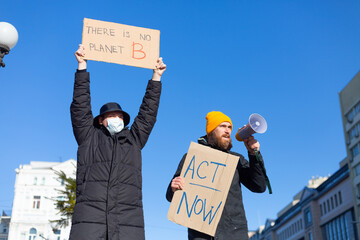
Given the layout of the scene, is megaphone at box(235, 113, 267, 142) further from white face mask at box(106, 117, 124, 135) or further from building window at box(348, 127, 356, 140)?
building window at box(348, 127, 356, 140)

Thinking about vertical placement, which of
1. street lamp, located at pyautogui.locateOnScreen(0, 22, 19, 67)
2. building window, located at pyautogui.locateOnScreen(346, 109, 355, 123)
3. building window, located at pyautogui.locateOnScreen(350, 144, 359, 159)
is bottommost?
street lamp, located at pyautogui.locateOnScreen(0, 22, 19, 67)

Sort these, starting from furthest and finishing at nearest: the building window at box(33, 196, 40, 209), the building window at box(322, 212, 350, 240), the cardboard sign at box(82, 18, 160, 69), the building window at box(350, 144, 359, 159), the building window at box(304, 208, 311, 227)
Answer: the building window at box(304, 208, 311, 227) < the building window at box(322, 212, 350, 240) < the building window at box(350, 144, 359, 159) < the building window at box(33, 196, 40, 209) < the cardboard sign at box(82, 18, 160, 69)

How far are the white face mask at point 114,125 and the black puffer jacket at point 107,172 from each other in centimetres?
5

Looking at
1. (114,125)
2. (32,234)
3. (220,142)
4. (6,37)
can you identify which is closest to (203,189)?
(220,142)

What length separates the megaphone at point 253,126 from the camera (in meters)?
4.88

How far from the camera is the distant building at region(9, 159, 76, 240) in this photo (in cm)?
5181

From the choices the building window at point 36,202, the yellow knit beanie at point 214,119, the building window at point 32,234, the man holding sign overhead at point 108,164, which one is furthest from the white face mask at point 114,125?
the building window at point 36,202

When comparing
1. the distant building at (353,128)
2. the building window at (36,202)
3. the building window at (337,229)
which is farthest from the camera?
the building window at (337,229)

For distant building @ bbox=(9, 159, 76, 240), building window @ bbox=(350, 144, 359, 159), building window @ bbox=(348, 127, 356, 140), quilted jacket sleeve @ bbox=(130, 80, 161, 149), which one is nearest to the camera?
quilted jacket sleeve @ bbox=(130, 80, 161, 149)

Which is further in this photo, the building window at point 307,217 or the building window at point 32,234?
the building window at point 307,217

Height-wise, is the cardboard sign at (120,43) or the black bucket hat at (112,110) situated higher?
the cardboard sign at (120,43)

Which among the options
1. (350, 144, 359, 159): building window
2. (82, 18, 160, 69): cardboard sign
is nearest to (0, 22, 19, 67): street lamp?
(82, 18, 160, 69): cardboard sign

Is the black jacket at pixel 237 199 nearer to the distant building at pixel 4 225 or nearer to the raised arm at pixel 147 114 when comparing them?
the raised arm at pixel 147 114

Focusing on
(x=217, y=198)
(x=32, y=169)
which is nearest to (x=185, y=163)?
(x=217, y=198)
